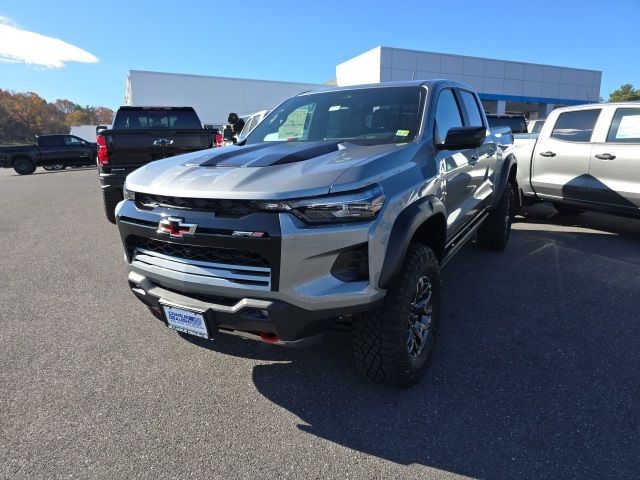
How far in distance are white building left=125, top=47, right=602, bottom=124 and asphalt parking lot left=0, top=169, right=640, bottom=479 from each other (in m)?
30.9

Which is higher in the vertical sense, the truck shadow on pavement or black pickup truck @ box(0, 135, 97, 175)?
black pickup truck @ box(0, 135, 97, 175)

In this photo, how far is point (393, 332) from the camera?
2381 mm

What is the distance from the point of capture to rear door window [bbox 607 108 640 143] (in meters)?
5.77

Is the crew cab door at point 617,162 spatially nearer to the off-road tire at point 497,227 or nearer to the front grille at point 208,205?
the off-road tire at point 497,227

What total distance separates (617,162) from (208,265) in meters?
5.95

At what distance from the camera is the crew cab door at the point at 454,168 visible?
3.14 metres

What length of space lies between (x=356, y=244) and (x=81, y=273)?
406 cm

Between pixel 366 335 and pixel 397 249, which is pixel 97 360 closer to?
pixel 366 335

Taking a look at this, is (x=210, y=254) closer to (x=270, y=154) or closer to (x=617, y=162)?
(x=270, y=154)

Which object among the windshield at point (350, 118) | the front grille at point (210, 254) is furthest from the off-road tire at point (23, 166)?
the front grille at point (210, 254)

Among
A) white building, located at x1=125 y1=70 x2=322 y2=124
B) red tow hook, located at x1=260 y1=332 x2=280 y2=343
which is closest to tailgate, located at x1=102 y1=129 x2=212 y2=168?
red tow hook, located at x1=260 y1=332 x2=280 y2=343

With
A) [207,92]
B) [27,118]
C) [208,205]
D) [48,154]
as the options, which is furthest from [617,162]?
[27,118]

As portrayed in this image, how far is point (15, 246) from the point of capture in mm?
6258

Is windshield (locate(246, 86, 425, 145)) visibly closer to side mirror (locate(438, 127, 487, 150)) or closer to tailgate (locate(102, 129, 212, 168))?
side mirror (locate(438, 127, 487, 150))
